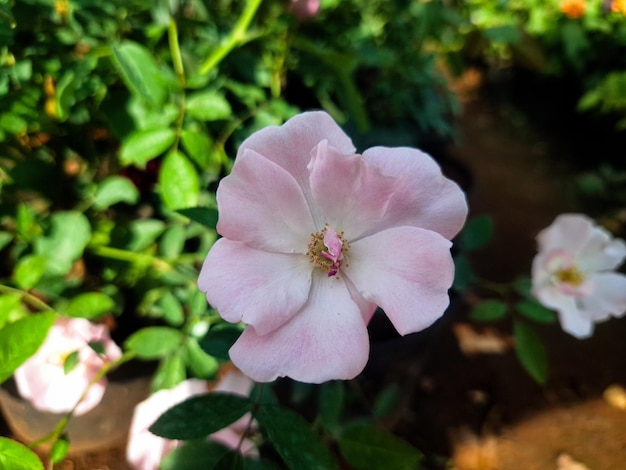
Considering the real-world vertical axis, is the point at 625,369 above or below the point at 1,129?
below

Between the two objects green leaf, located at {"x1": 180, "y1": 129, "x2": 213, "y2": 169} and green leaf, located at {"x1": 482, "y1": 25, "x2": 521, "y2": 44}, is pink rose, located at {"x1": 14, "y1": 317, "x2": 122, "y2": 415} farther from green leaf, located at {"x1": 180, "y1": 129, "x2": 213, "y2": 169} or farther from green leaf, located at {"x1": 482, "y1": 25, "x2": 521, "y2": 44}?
green leaf, located at {"x1": 482, "y1": 25, "x2": 521, "y2": 44}

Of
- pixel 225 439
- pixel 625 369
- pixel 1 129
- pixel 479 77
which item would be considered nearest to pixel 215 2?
pixel 1 129

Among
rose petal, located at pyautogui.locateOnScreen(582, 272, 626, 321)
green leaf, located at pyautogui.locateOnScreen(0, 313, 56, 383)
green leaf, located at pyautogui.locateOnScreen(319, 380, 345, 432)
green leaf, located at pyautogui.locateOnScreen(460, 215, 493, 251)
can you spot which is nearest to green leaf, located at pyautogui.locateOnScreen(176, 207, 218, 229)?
green leaf, located at pyautogui.locateOnScreen(0, 313, 56, 383)

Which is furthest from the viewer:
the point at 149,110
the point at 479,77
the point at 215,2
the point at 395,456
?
the point at 479,77

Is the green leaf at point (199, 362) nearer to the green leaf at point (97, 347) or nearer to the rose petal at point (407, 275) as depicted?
the green leaf at point (97, 347)

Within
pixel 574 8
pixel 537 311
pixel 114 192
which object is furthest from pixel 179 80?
pixel 574 8

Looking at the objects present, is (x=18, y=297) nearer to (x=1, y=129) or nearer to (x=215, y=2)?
(x=1, y=129)

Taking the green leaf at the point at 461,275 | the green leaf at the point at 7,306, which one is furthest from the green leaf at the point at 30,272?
the green leaf at the point at 461,275
